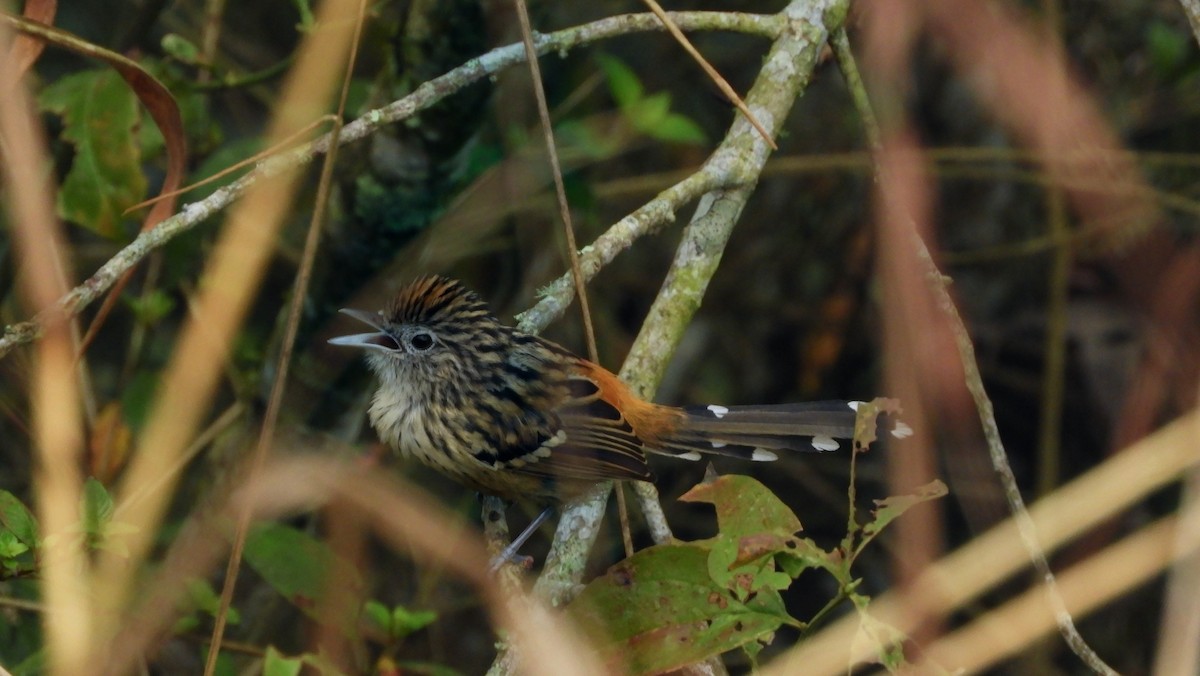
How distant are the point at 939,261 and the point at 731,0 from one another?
1668mm

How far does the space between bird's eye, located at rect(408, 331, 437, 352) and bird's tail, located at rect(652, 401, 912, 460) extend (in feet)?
3.00

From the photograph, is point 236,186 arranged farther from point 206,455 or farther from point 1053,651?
point 1053,651

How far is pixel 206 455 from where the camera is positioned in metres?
5.69

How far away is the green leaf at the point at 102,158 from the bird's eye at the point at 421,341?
3.51 feet

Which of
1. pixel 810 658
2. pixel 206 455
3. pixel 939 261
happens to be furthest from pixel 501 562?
pixel 939 261

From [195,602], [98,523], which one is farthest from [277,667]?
[195,602]

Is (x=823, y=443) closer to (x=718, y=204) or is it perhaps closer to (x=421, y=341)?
(x=718, y=204)

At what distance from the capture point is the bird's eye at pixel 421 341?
458 cm

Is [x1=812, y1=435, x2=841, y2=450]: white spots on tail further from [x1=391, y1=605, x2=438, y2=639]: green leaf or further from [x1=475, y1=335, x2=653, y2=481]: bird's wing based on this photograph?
[x1=391, y1=605, x2=438, y2=639]: green leaf

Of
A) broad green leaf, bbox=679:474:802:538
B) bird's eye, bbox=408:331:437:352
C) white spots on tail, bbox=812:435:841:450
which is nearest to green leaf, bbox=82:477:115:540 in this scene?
broad green leaf, bbox=679:474:802:538

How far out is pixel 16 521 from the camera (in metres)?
2.99

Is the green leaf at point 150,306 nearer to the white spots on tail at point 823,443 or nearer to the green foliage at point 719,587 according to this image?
the white spots on tail at point 823,443

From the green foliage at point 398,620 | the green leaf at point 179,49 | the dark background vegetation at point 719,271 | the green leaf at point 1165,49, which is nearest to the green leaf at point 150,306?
the dark background vegetation at point 719,271

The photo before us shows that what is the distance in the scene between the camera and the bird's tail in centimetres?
450
